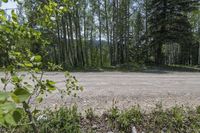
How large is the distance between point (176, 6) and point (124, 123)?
2378cm

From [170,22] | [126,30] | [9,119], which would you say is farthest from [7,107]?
[126,30]

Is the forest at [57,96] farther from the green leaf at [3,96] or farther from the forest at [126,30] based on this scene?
the forest at [126,30]

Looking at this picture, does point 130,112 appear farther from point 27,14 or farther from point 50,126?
point 27,14

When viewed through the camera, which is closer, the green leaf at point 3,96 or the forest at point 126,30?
the green leaf at point 3,96

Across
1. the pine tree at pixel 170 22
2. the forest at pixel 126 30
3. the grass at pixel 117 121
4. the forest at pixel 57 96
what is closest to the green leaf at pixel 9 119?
the forest at pixel 57 96

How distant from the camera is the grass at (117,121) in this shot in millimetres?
4562

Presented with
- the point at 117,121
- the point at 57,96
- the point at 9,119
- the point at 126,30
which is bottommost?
the point at 117,121

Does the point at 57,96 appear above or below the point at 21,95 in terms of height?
below

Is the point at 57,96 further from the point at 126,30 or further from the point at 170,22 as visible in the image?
the point at 126,30

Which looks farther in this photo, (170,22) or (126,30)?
(126,30)

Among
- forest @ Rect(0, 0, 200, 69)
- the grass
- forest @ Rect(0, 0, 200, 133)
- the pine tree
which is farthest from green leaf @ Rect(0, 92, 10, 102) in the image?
the pine tree

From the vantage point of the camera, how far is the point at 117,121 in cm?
491

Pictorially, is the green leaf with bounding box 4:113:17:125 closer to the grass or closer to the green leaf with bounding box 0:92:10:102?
the green leaf with bounding box 0:92:10:102

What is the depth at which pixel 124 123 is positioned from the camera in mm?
4801
